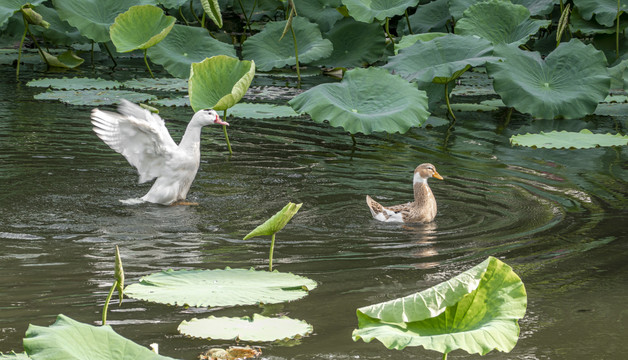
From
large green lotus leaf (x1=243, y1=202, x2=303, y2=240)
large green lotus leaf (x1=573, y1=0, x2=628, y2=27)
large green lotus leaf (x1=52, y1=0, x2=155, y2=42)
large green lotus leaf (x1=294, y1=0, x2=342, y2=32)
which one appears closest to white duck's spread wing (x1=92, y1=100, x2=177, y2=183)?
large green lotus leaf (x1=243, y1=202, x2=303, y2=240)

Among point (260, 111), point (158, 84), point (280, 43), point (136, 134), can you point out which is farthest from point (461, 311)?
point (280, 43)

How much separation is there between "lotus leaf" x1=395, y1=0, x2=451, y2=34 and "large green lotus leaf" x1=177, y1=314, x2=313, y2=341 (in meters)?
9.19

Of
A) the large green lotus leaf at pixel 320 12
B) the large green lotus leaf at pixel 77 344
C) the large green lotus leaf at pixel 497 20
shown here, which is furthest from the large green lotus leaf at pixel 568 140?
the large green lotus leaf at pixel 77 344

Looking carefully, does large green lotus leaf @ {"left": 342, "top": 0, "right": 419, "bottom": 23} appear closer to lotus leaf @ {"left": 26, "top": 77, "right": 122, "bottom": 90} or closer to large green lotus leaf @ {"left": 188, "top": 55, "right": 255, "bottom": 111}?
lotus leaf @ {"left": 26, "top": 77, "right": 122, "bottom": 90}

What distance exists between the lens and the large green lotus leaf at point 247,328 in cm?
308

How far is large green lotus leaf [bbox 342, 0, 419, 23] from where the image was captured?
10.4 m

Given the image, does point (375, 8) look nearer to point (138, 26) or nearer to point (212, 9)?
point (212, 9)

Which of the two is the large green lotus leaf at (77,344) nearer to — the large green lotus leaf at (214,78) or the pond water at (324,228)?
the pond water at (324,228)

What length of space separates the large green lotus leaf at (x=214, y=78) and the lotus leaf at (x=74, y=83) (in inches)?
121

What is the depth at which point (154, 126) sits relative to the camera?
19.1 feet

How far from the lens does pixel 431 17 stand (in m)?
12.1

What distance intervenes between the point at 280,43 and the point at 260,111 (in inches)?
101

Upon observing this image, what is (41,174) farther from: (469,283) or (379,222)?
(469,283)

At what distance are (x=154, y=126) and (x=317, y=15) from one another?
660 centimetres
